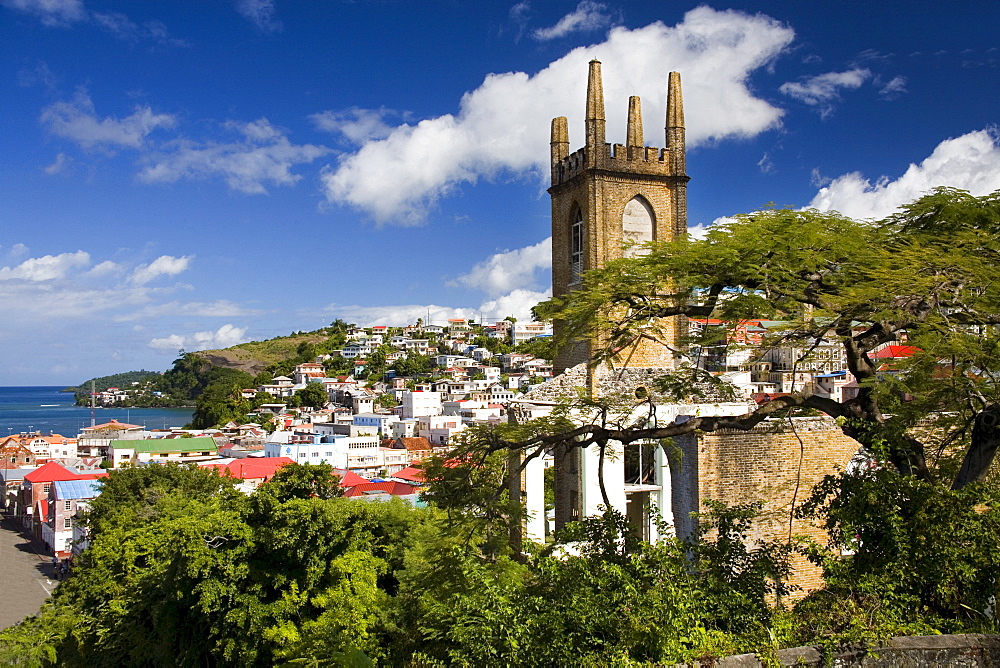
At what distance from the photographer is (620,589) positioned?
6.45 m

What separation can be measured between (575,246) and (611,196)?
1.79m

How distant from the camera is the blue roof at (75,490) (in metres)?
50.3

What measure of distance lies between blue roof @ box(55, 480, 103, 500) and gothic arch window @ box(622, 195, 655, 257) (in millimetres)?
42748

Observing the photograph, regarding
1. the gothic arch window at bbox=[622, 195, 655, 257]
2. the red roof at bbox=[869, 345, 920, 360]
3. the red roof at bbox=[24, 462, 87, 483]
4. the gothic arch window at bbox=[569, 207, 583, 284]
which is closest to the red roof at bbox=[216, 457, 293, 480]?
the red roof at bbox=[24, 462, 87, 483]

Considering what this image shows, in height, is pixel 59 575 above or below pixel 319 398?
below

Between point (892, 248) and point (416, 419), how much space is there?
88.2 m

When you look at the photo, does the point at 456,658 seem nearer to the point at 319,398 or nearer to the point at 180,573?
the point at 180,573

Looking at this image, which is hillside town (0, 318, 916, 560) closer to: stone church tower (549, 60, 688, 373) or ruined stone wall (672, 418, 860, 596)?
ruined stone wall (672, 418, 860, 596)

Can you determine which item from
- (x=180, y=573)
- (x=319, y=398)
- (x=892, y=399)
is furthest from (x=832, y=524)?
(x=319, y=398)

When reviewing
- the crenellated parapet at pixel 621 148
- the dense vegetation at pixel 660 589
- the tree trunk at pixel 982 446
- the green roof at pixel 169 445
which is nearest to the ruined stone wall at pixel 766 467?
the dense vegetation at pixel 660 589

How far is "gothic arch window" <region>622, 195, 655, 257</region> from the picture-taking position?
20.5 metres

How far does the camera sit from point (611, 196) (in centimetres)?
2039

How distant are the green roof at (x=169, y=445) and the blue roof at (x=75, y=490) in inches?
733

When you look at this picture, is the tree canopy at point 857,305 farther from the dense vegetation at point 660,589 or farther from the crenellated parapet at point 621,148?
the crenellated parapet at point 621,148
